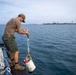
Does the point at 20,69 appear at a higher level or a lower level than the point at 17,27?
lower

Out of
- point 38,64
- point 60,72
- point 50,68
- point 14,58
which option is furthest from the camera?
point 38,64

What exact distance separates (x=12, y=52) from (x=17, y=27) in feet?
3.42

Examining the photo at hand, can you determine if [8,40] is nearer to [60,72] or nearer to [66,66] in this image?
[60,72]

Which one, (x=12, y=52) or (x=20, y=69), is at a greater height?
(x=12, y=52)

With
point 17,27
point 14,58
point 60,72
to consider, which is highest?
point 17,27

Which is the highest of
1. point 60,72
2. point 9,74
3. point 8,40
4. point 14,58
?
point 8,40

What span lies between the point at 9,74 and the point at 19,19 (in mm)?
2233

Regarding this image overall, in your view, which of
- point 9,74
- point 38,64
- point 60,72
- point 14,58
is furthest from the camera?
point 38,64

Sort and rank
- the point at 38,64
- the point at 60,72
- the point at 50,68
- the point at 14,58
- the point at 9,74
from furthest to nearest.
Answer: the point at 38,64, the point at 50,68, the point at 60,72, the point at 14,58, the point at 9,74

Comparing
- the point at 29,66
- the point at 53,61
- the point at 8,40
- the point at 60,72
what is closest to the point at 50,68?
the point at 60,72

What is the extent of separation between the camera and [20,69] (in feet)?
20.2

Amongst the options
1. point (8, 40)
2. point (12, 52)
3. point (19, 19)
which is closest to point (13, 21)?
point (19, 19)

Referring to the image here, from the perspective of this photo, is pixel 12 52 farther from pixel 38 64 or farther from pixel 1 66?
pixel 38 64

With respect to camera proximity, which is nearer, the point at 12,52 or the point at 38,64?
the point at 12,52
